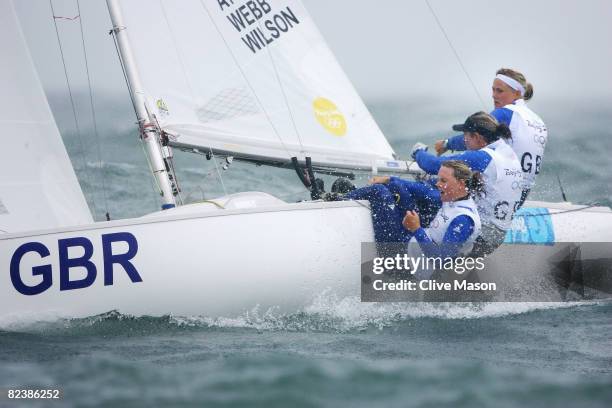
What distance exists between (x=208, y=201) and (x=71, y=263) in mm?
817

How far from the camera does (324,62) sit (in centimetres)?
573

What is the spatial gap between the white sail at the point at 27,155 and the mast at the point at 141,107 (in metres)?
0.43

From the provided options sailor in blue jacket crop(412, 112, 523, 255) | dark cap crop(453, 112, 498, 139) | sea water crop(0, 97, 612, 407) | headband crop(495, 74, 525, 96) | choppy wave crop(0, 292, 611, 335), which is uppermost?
headband crop(495, 74, 525, 96)

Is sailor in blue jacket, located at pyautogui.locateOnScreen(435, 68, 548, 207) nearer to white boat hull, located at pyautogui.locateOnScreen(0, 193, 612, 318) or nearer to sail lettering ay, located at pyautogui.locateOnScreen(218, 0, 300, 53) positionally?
white boat hull, located at pyautogui.locateOnScreen(0, 193, 612, 318)

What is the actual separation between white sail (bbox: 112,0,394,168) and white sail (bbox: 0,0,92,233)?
0.59 meters

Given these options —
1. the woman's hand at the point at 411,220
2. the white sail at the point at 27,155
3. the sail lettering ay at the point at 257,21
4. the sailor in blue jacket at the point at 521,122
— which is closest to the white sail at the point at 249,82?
the sail lettering ay at the point at 257,21

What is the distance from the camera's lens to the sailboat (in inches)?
165

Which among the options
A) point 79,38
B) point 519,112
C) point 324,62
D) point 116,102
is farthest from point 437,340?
point 116,102

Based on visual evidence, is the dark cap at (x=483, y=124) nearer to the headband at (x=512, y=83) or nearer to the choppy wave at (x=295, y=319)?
the headband at (x=512, y=83)

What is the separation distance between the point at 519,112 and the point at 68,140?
5.29 metres

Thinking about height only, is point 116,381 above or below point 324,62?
below

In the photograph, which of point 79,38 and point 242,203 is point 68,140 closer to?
point 79,38

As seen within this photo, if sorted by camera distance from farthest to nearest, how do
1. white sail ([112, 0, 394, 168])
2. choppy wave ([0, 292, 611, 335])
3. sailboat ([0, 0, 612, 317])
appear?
white sail ([112, 0, 394, 168]), sailboat ([0, 0, 612, 317]), choppy wave ([0, 292, 611, 335])

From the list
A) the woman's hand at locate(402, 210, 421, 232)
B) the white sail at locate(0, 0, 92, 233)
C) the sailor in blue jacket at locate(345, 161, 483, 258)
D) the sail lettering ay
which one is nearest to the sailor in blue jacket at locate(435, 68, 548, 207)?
the sailor in blue jacket at locate(345, 161, 483, 258)
